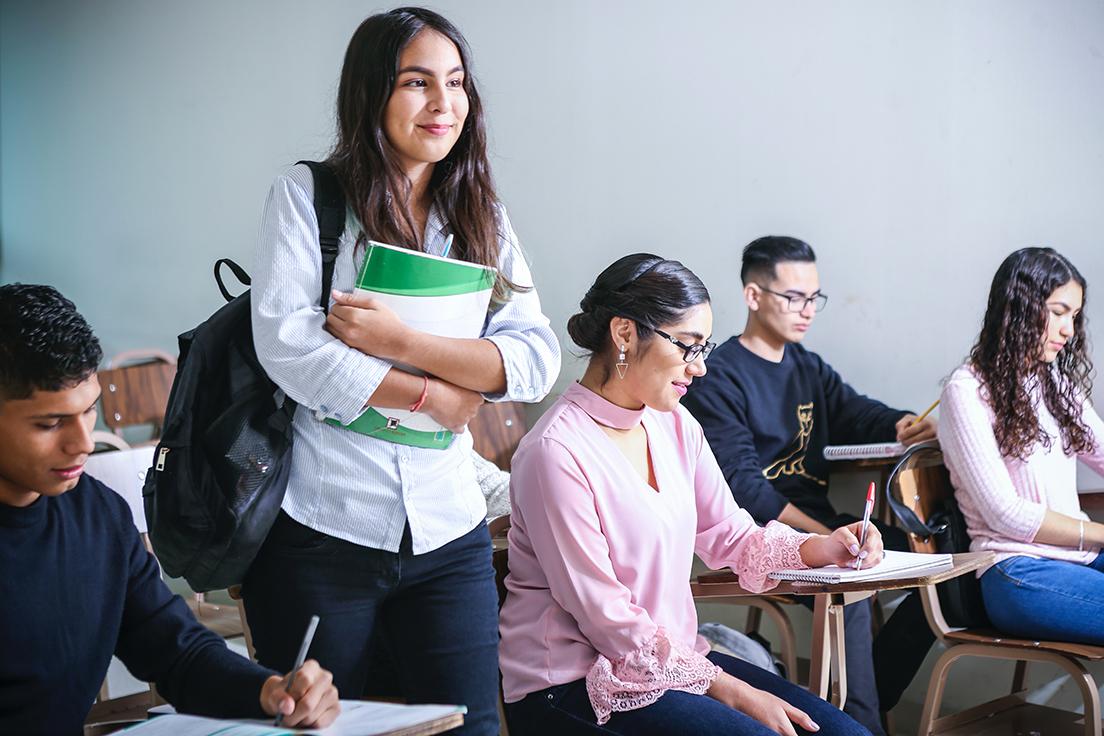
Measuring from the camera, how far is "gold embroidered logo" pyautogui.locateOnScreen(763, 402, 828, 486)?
318 cm

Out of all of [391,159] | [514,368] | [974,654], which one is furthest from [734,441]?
[391,159]

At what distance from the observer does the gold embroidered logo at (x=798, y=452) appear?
318cm

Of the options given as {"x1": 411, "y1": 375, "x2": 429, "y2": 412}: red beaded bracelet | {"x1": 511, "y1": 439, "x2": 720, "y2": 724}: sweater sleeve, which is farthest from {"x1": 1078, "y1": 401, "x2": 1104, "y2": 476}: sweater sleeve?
{"x1": 411, "y1": 375, "x2": 429, "y2": 412}: red beaded bracelet

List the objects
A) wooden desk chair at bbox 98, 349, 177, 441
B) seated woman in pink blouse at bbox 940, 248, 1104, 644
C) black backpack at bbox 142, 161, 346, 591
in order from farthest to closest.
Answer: wooden desk chair at bbox 98, 349, 177, 441 < seated woman in pink blouse at bbox 940, 248, 1104, 644 < black backpack at bbox 142, 161, 346, 591

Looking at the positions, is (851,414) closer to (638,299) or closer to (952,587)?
(952,587)

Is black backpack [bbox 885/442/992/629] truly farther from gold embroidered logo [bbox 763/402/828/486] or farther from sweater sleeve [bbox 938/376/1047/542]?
gold embroidered logo [bbox 763/402/828/486]

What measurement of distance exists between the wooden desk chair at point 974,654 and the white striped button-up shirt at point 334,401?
1383 mm

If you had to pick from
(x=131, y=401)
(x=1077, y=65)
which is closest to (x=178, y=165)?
(x=131, y=401)

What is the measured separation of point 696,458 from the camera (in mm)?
2061

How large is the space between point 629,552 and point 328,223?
2.25ft

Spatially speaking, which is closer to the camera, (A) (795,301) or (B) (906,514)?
(B) (906,514)

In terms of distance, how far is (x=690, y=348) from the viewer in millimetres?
1891

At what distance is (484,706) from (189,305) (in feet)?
13.3

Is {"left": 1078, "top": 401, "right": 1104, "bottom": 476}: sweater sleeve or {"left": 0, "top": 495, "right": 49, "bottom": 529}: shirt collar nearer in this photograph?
{"left": 0, "top": 495, "right": 49, "bottom": 529}: shirt collar
